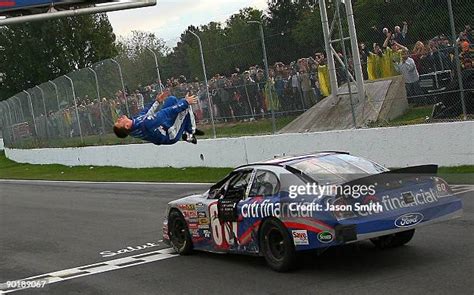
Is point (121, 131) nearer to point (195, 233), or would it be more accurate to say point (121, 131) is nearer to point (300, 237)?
point (195, 233)

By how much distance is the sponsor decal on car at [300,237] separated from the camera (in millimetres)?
7793

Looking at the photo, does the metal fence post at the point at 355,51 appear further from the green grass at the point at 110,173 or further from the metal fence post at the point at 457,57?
the green grass at the point at 110,173

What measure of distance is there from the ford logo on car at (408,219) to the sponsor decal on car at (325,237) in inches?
29.1

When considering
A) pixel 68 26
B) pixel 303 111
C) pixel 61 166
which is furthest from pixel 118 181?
pixel 68 26

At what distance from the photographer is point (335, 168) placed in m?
8.60

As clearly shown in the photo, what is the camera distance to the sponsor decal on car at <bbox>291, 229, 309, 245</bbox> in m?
7.79

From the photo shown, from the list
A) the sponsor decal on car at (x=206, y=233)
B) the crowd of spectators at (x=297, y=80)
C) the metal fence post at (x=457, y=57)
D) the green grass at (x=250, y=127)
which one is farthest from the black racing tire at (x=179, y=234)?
the green grass at (x=250, y=127)

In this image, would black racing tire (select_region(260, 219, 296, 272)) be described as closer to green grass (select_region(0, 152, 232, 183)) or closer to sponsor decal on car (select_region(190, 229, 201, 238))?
sponsor decal on car (select_region(190, 229, 201, 238))

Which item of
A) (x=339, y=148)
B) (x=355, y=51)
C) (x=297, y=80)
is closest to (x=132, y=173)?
(x=297, y=80)

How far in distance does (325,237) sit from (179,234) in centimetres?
337

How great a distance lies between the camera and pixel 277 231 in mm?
8320

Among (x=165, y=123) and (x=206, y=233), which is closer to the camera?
(x=165, y=123)

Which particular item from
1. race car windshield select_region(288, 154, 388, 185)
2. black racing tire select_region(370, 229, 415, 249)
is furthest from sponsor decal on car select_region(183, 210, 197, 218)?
black racing tire select_region(370, 229, 415, 249)

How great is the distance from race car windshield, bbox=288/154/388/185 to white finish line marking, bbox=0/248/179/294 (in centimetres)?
284
